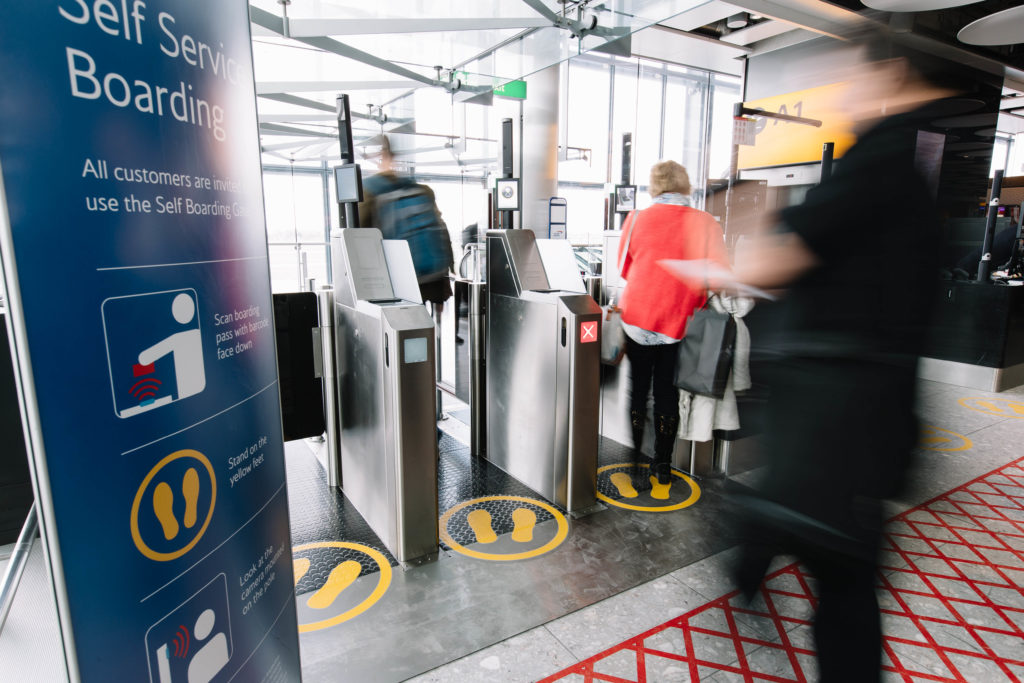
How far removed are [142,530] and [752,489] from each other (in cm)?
131

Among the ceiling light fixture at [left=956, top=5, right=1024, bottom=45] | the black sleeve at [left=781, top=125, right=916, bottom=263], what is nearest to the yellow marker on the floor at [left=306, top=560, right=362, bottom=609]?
the black sleeve at [left=781, top=125, right=916, bottom=263]

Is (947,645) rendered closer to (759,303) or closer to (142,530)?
(759,303)

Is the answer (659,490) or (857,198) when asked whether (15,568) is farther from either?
(659,490)

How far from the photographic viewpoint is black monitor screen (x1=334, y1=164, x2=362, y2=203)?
2637 millimetres

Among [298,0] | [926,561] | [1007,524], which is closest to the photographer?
[926,561]

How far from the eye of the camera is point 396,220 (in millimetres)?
3371

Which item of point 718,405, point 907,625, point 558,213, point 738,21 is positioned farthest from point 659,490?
point 738,21

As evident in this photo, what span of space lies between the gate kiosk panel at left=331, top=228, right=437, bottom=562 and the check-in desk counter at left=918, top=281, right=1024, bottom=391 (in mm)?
4585

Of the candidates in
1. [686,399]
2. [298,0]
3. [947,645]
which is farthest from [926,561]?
[298,0]

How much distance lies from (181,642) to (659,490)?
2.44 m

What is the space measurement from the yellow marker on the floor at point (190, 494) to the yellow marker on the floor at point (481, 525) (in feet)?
5.65

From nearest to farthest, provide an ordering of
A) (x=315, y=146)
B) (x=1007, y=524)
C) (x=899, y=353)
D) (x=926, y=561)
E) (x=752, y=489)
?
(x=899, y=353), (x=752, y=489), (x=926, y=561), (x=1007, y=524), (x=315, y=146)

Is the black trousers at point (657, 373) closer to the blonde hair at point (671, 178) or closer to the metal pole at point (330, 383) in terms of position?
the blonde hair at point (671, 178)

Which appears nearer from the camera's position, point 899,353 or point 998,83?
point 899,353
